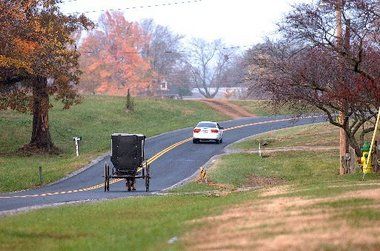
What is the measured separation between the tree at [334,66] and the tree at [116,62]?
66772 millimetres

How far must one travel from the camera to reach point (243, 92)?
132 metres

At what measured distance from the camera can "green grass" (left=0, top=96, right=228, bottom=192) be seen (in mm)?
38812

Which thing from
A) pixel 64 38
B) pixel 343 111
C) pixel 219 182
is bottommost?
pixel 219 182

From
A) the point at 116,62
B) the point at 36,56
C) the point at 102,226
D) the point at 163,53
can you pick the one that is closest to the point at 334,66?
the point at 36,56

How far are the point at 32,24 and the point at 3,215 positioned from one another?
22.8 m

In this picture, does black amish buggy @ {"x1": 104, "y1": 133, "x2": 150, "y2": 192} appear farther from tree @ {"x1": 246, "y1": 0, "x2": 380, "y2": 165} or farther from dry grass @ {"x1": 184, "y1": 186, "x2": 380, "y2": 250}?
dry grass @ {"x1": 184, "y1": 186, "x2": 380, "y2": 250}

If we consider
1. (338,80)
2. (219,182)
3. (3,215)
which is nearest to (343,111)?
(338,80)

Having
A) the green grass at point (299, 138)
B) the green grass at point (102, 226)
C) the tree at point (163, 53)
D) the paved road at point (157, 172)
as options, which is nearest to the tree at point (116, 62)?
the tree at point (163, 53)

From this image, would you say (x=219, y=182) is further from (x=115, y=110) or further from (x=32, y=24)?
(x=115, y=110)

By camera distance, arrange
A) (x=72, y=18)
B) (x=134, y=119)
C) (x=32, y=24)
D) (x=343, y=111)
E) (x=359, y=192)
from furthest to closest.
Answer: (x=134, y=119) → (x=72, y=18) → (x=32, y=24) → (x=343, y=111) → (x=359, y=192)

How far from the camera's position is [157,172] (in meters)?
38.7

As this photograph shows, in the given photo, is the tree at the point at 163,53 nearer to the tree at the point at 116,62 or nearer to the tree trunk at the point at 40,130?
the tree at the point at 116,62

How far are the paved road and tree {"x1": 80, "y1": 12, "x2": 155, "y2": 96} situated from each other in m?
30.0

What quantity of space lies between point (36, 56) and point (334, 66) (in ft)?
52.3
